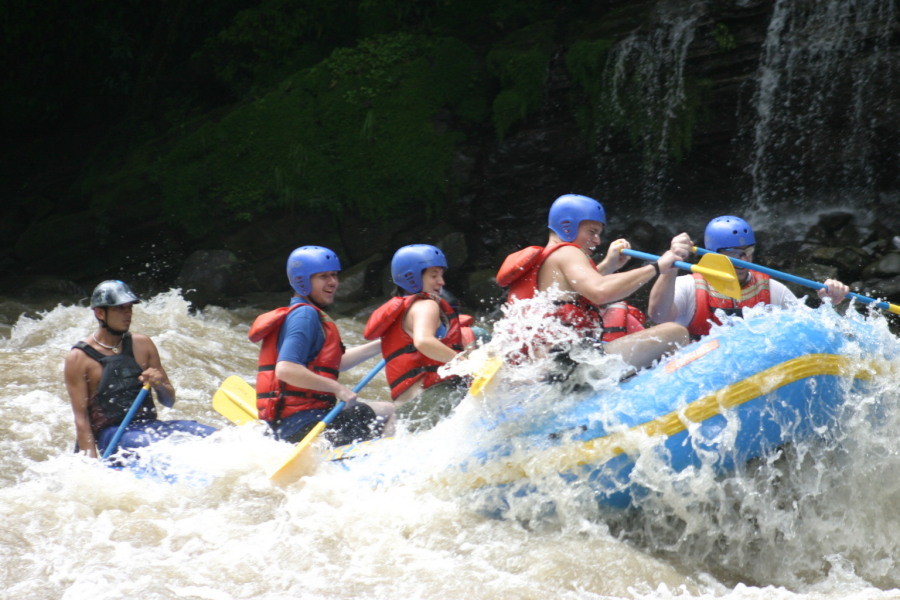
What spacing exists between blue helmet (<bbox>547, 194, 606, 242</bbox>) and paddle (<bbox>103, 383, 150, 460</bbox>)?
2.30 meters

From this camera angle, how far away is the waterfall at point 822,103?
10.7m

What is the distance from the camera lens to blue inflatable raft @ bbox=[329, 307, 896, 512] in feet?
13.0

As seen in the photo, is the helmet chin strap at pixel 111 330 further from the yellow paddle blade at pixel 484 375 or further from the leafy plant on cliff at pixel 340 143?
the leafy plant on cliff at pixel 340 143

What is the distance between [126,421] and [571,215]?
98.7 inches

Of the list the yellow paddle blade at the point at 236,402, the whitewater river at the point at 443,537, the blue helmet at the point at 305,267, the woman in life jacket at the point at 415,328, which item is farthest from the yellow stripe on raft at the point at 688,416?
the yellow paddle blade at the point at 236,402

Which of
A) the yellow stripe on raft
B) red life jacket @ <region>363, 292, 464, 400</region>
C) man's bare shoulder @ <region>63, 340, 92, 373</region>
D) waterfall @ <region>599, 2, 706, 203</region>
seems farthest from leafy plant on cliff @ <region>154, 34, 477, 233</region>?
the yellow stripe on raft

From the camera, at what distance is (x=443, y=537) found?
421 centimetres

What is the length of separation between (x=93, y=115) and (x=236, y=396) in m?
11.2

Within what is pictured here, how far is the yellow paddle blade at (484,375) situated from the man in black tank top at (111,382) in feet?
5.65

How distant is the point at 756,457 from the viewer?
4.03 metres

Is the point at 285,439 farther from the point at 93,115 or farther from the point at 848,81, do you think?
the point at 93,115

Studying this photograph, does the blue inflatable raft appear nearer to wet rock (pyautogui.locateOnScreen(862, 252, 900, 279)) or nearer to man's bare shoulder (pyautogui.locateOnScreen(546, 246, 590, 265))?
man's bare shoulder (pyautogui.locateOnScreen(546, 246, 590, 265))

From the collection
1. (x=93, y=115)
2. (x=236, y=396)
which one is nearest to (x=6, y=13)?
(x=93, y=115)

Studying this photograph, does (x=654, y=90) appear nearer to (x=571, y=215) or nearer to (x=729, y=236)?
(x=729, y=236)
